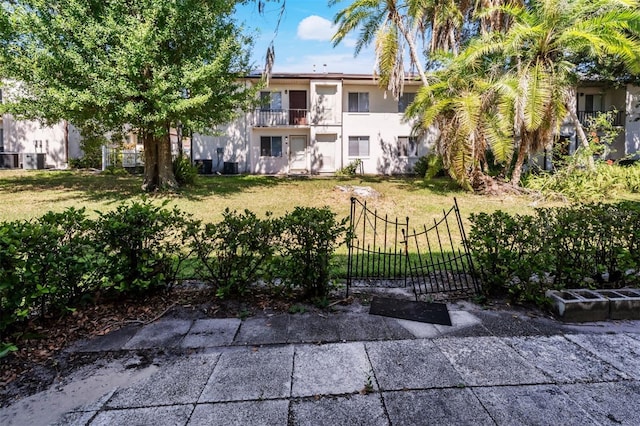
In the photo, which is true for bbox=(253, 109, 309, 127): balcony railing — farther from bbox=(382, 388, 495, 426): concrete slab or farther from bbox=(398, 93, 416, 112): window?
bbox=(382, 388, 495, 426): concrete slab

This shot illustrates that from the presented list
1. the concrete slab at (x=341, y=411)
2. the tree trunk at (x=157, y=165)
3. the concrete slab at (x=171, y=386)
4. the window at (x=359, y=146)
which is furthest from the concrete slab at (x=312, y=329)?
the window at (x=359, y=146)

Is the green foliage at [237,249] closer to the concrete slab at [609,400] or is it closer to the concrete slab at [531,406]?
the concrete slab at [531,406]

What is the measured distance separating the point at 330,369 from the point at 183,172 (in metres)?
13.5

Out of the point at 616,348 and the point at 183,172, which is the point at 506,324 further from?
the point at 183,172

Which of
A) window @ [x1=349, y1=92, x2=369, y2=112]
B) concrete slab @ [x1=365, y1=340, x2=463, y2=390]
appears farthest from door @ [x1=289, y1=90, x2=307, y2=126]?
concrete slab @ [x1=365, y1=340, x2=463, y2=390]

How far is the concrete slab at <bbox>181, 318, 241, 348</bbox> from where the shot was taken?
3.13 metres

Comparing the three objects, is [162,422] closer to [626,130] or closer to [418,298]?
[418,298]

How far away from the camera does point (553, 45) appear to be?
11469 mm

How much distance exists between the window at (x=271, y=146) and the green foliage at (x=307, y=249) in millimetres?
20111

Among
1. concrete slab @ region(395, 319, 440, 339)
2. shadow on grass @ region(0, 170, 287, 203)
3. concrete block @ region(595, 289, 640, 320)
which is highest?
shadow on grass @ region(0, 170, 287, 203)

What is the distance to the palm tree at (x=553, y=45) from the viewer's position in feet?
34.6

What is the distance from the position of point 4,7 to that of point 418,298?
46.6ft

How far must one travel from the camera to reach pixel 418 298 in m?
4.21

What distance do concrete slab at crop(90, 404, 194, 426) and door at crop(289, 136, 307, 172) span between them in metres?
21.9
